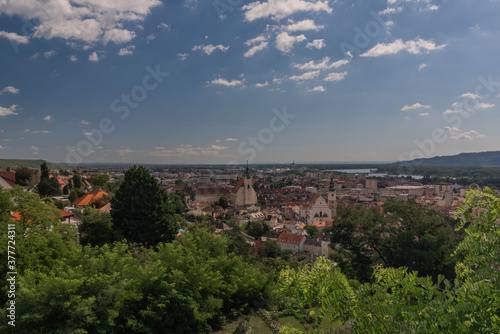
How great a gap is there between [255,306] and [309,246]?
3272 cm

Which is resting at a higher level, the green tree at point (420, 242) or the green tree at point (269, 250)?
the green tree at point (420, 242)

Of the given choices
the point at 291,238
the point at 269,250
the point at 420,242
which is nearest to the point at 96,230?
the point at 420,242

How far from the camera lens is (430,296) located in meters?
2.48

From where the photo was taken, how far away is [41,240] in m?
8.14

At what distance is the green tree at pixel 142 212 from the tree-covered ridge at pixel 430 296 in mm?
15480

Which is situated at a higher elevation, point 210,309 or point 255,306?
point 210,309

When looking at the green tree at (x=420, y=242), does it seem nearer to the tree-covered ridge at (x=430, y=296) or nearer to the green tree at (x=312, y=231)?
the tree-covered ridge at (x=430, y=296)

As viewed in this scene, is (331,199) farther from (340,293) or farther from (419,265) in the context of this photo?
(340,293)

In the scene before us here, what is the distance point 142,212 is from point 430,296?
1690 centimetres

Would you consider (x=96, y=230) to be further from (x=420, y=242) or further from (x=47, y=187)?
(x=47, y=187)

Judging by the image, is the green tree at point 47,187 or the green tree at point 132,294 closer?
the green tree at point 132,294

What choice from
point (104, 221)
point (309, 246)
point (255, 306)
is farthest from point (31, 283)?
point (309, 246)

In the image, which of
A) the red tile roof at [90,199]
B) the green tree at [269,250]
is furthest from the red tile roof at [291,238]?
the red tile roof at [90,199]

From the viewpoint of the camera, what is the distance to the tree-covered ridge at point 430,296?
221 centimetres
